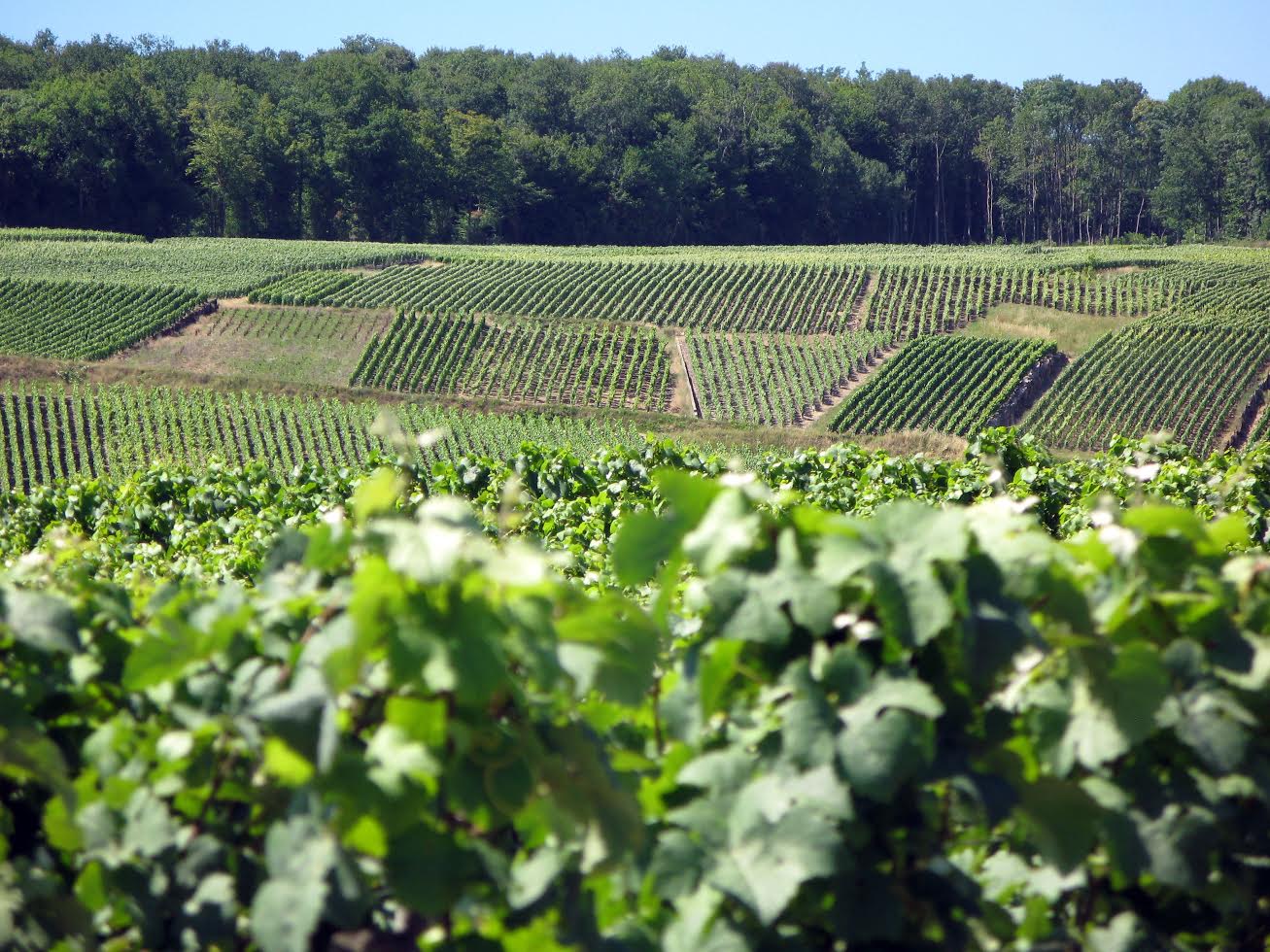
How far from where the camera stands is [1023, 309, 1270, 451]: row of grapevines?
5038 centimetres

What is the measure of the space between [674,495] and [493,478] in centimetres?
963

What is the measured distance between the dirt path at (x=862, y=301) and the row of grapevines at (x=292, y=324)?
25.3 meters

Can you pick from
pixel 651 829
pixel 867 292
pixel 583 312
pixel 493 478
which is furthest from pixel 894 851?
pixel 867 292

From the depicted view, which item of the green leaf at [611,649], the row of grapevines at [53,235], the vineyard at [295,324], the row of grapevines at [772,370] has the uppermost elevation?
the row of grapevines at [53,235]

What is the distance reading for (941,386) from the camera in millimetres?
55562

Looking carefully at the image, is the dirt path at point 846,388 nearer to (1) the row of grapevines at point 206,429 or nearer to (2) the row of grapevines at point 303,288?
(1) the row of grapevines at point 206,429

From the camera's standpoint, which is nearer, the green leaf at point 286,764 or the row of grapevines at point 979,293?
the green leaf at point 286,764

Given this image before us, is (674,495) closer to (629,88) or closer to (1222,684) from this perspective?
(1222,684)

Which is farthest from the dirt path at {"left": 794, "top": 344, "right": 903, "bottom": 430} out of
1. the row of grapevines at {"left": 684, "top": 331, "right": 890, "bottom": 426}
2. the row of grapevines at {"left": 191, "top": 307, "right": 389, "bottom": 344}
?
the row of grapevines at {"left": 191, "top": 307, "right": 389, "bottom": 344}

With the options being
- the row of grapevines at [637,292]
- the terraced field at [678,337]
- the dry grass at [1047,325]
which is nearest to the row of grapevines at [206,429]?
the terraced field at [678,337]

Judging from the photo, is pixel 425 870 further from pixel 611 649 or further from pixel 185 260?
pixel 185 260

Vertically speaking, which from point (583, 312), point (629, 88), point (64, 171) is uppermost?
point (629, 88)

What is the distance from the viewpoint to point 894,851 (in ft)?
5.98

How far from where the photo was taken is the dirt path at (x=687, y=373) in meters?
52.8
